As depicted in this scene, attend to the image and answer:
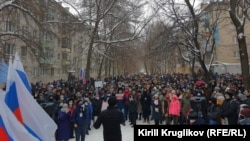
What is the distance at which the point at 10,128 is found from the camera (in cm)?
523

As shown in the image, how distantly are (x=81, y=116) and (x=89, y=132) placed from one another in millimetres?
2911

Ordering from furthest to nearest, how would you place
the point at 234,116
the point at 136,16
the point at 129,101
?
1. the point at 136,16
2. the point at 129,101
3. the point at 234,116

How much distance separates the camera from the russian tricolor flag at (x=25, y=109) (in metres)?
5.74

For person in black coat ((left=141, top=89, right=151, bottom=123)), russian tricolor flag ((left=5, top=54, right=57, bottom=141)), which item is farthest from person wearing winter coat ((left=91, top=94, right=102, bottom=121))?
russian tricolor flag ((left=5, top=54, right=57, bottom=141))

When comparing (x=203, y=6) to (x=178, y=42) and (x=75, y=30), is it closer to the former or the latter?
(x=178, y=42)

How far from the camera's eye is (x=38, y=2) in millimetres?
17484

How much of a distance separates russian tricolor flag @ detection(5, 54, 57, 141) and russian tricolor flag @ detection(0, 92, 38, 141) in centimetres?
30

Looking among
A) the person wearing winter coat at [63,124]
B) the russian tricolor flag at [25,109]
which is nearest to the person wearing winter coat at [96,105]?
the person wearing winter coat at [63,124]

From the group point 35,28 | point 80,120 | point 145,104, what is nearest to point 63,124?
point 80,120

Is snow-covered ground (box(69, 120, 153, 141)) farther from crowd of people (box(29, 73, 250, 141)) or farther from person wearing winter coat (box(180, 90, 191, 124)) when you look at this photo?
person wearing winter coat (box(180, 90, 191, 124))

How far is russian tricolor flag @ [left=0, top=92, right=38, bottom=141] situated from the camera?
512 centimetres

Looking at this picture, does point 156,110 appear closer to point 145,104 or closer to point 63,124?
point 145,104

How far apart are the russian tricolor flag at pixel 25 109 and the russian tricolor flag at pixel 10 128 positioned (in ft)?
1.00

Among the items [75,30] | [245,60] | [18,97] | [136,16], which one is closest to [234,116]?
[18,97]
